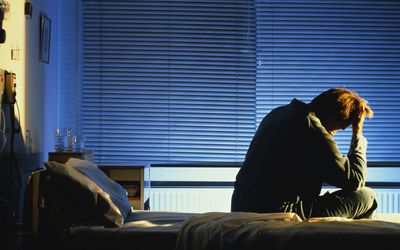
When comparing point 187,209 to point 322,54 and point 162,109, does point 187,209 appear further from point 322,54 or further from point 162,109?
point 322,54

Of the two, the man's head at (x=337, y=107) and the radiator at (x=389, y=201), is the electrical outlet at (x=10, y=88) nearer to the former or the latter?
the man's head at (x=337, y=107)

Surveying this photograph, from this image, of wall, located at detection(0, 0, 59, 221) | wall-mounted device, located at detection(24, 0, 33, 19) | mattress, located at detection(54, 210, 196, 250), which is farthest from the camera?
wall-mounted device, located at detection(24, 0, 33, 19)

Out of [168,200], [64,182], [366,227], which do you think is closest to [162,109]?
[168,200]

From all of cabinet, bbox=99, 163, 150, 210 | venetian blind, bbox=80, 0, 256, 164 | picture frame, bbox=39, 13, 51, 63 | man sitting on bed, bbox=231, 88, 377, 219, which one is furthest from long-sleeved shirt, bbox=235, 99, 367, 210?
picture frame, bbox=39, 13, 51, 63

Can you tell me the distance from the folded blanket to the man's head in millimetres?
623

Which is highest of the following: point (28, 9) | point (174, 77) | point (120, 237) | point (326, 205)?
point (28, 9)

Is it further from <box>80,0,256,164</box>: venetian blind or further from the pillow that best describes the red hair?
<box>80,0,256,164</box>: venetian blind

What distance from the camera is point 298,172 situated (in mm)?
2514

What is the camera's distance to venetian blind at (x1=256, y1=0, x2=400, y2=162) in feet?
14.1

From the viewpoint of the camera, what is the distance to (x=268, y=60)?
4.29 meters

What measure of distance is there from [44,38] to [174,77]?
102 cm

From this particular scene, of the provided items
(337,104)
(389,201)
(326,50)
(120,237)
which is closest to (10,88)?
(120,237)

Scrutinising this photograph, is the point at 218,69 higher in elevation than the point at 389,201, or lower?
higher

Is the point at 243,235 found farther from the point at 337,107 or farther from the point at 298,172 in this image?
the point at 337,107
